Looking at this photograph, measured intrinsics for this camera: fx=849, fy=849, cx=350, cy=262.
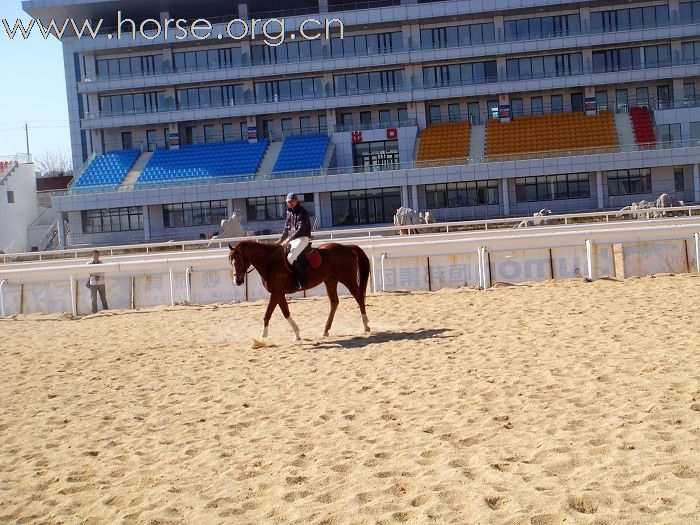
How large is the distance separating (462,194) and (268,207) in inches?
450

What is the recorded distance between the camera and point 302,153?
169ft

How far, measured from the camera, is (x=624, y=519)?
5090mm

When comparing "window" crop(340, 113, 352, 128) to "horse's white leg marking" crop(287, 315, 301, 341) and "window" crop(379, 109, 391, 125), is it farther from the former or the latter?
"horse's white leg marking" crop(287, 315, 301, 341)

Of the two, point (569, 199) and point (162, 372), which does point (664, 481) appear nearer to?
point (162, 372)

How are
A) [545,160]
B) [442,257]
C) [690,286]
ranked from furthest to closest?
1. [545,160]
2. [442,257]
3. [690,286]

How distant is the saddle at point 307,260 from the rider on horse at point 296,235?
0.21ft

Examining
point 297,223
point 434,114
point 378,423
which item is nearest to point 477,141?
point 434,114

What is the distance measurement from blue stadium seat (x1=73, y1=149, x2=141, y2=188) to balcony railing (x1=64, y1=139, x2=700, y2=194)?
7.79 ft

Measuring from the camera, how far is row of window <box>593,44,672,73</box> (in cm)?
5138

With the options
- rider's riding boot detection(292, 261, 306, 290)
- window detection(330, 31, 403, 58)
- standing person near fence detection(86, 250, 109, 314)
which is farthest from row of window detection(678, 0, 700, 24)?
rider's riding boot detection(292, 261, 306, 290)

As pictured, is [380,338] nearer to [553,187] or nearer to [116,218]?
[553,187]

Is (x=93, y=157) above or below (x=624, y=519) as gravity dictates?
above

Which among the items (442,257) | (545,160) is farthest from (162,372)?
(545,160)

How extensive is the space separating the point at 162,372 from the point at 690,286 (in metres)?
9.65
